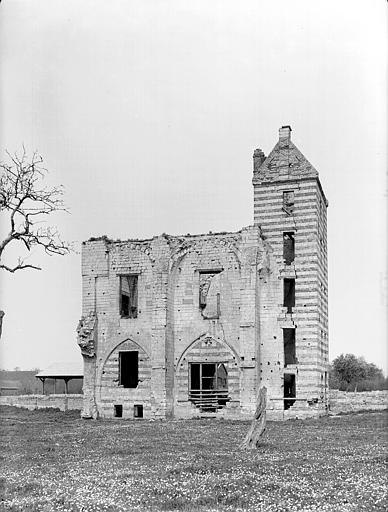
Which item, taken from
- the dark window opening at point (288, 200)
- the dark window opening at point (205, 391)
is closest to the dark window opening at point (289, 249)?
the dark window opening at point (288, 200)

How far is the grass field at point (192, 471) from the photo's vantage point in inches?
456

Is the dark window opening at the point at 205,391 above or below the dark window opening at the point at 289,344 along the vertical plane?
below

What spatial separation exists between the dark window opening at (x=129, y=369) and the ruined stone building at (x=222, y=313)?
1.55 meters

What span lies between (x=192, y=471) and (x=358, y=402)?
939 inches

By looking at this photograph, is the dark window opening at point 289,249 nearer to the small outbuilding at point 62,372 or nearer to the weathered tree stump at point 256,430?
the weathered tree stump at point 256,430

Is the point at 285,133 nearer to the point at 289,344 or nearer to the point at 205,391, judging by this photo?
the point at 289,344

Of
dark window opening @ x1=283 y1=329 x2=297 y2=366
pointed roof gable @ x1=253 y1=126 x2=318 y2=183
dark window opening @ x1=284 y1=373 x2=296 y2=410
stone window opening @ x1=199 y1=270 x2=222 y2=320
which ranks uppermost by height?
pointed roof gable @ x1=253 y1=126 x2=318 y2=183

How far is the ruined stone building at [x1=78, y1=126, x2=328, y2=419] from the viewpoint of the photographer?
31828mm

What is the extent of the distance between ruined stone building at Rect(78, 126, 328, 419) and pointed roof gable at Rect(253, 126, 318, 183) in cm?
5

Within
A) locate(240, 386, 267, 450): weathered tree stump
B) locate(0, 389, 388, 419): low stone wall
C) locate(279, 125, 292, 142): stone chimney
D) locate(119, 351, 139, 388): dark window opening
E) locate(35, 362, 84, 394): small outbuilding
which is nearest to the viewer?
locate(240, 386, 267, 450): weathered tree stump

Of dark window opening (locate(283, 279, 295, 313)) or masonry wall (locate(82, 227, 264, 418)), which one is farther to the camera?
dark window opening (locate(283, 279, 295, 313))

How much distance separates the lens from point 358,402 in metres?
36.4

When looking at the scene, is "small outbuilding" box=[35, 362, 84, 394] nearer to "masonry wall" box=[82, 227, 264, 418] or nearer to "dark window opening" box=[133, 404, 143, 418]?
"masonry wall" box=[82, 227, 264, 418]

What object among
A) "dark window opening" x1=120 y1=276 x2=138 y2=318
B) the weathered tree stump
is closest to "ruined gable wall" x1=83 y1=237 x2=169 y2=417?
"dark window opening" x1=120 y1=276 x2=138 y2=318
